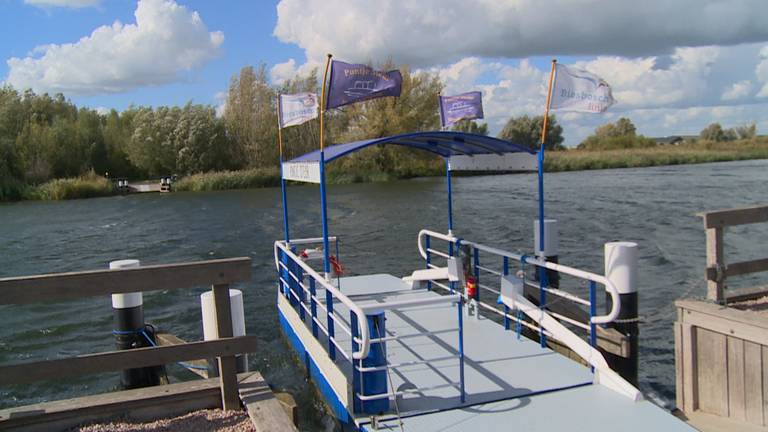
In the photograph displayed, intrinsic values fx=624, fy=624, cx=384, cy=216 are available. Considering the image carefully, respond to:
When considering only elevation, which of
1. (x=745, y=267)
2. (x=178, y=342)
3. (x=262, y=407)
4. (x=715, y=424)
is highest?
(x=745, y=267)

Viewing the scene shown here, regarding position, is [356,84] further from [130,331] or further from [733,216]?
[733,216]

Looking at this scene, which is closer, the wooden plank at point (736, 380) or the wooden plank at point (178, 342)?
the wooden plank at point (736, 380)

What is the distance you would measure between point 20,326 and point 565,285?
11.4 metres

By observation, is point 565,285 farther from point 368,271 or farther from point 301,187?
point 301,187

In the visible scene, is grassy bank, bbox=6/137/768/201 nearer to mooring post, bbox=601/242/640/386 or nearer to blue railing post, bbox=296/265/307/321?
blue railing post, bbox=296/265/307/321

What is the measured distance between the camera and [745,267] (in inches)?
261

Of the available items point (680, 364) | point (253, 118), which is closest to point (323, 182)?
point (680, 364)

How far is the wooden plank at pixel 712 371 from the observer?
5.19 meters

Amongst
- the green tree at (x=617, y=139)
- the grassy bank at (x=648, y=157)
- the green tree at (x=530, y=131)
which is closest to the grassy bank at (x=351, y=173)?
the grassy bank at (x=648, y=157)

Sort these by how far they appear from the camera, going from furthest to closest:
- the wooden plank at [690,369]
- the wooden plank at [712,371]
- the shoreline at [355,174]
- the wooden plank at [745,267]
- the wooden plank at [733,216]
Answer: the shoreline at [355,174], the wooden plank at [745,267], the wooden plank at [733,216], the wooden plank at [690,369], the wooden plank at [712,371]

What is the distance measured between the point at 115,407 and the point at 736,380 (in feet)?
15.8

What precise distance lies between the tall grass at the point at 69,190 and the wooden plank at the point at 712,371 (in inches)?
1759

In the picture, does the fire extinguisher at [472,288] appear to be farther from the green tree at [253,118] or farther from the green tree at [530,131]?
the green tree at [530,131]

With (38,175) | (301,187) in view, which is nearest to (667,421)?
(301,187)
